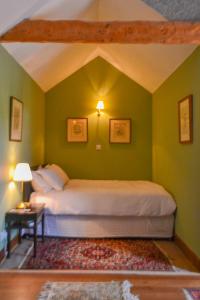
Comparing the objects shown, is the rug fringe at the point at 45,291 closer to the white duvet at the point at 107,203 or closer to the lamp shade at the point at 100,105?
the white duvet at the point at 107,203

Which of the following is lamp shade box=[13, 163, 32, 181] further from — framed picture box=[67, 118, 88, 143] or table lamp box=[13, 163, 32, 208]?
framed picture box=[67, 118, 88, 143]

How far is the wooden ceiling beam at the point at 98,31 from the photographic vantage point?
122 inches

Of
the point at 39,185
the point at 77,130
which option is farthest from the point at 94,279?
the point at 77,130

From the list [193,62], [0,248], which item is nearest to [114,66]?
[193,62]

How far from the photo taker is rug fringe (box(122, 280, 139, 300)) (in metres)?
2.30

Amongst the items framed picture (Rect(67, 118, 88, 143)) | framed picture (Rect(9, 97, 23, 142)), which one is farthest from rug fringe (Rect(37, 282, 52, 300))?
framed picture (Rect(67, 118, 88, 143))

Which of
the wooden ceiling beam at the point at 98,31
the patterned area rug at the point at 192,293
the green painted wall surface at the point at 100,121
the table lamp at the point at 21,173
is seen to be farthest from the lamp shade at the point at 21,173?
the green painted wall surface at the point at 100,121

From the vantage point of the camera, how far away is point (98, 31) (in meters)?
3.10

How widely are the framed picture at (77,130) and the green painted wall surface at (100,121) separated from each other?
0.31 feet

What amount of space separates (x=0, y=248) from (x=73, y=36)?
95.9 inches

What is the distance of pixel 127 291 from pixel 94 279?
0.47m

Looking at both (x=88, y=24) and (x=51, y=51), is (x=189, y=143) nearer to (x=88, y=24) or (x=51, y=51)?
(x=88, y=24)

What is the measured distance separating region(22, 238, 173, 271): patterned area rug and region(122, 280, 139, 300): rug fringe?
67cm

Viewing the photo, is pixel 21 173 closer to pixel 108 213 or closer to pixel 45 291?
pixel 108 213
